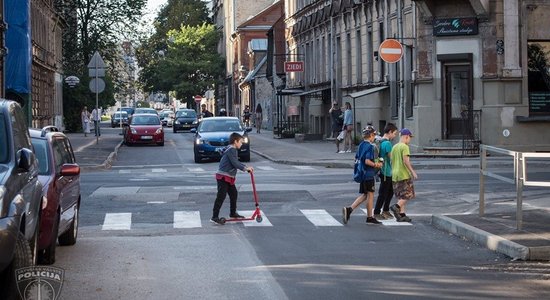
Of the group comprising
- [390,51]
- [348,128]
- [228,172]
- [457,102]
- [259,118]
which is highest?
[390,51]

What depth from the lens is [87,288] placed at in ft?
33.0

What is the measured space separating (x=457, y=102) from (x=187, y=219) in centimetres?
1711

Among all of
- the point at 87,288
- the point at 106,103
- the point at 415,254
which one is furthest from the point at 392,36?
the point at 106,103

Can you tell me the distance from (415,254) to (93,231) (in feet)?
17.7

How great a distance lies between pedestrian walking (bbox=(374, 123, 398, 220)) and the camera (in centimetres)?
1620

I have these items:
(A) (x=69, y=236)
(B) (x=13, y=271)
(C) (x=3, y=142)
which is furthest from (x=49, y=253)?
(B) (x=13, y=271)

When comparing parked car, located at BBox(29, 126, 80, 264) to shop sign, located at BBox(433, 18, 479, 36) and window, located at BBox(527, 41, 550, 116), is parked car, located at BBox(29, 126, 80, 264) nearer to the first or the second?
shop sign, located at BBox(433, 18, 479, 36)

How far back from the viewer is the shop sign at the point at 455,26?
101 ft

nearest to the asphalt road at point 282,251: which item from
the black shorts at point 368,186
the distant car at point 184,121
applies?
the black shorts at point 368,186

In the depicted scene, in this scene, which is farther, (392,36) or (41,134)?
(392,36)

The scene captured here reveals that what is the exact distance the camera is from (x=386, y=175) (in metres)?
16.2

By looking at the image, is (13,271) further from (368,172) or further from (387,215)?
(387,215)

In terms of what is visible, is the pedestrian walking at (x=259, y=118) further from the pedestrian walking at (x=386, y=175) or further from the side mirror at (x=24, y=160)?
the side mirror at (x=24, y=160)

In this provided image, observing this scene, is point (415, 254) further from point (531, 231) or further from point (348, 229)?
point (348, 229)
